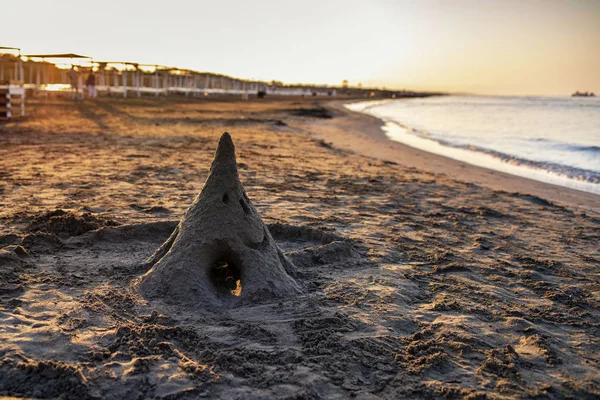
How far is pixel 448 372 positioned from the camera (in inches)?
112

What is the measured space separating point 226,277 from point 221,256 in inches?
11.1

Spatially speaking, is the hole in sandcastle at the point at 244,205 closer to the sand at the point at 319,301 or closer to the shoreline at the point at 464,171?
the sand at the point at 319,301

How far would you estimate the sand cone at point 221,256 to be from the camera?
369 cm

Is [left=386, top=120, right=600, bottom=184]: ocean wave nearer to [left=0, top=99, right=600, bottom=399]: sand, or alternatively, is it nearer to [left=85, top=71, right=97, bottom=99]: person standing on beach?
[left=0, top=99, right=600, bottom=399]: sand

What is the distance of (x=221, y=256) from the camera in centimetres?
385

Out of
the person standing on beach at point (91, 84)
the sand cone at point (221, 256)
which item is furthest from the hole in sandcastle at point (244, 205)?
the person standing on beach at point (91, 84)

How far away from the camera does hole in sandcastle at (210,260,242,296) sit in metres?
3.88

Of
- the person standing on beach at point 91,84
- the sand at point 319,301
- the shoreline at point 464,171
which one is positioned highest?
the person standing on beach at point 91,84

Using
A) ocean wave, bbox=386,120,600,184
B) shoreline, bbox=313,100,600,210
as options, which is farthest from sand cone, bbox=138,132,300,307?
ocean wave, bbox=386,120,600,184

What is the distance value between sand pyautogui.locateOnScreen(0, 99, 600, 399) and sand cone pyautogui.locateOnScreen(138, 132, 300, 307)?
17 cm

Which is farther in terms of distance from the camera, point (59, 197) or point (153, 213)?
point (59, 197)

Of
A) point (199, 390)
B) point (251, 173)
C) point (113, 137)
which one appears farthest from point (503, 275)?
point (113, 137)

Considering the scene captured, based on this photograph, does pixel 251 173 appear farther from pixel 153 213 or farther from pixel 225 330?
pixel 225 330

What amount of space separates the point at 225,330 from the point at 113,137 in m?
12.2
